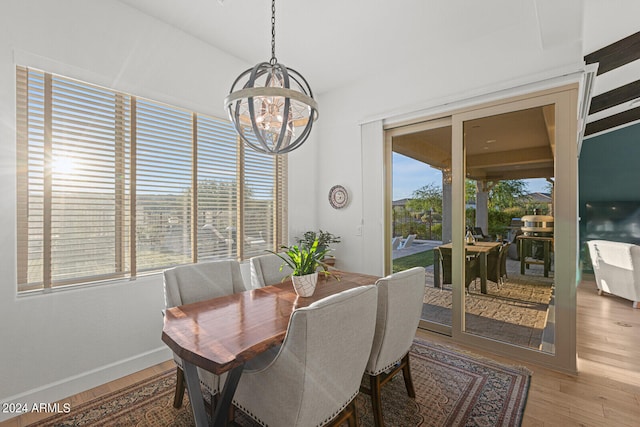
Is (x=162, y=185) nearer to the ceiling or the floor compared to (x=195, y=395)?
nearer to the ceiling

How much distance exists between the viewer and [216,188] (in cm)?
323

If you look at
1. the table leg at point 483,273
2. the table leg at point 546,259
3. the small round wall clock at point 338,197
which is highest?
the small round wall clock at point 338,197

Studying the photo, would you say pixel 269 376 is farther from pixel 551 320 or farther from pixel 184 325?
pixel 551 320

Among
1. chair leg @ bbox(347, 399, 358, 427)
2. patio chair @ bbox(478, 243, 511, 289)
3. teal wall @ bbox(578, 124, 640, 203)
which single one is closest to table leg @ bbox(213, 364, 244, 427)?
chair leg @ bbox(347, 399, 358, 427)

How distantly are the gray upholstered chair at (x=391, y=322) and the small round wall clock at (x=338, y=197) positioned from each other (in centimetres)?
218

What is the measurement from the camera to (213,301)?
197cm

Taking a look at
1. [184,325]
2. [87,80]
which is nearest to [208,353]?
[184,325]

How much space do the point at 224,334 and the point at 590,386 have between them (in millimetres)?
2708

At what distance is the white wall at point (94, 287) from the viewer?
1990 millimetres

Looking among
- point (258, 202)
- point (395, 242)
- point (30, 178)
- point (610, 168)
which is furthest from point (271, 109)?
point (610, 168)

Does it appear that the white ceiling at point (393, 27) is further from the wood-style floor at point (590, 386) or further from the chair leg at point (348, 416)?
the chair leg at point (348, 416)

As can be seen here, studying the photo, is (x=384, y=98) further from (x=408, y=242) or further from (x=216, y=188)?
(x=216, y=188)

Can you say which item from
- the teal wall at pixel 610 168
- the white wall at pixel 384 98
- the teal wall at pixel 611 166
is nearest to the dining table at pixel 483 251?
the white wall at pixel 384 98

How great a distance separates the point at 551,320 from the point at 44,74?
176 inches
